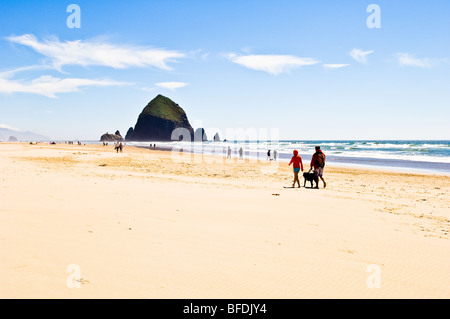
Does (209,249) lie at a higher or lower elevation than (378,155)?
lower

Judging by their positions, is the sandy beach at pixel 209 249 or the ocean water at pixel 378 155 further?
the ocean water at pixel 378 155

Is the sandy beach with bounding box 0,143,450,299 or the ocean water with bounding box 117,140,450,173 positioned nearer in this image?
the sandy beach with bounding box 0,143,450,299

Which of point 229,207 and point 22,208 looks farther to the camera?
point 229,207

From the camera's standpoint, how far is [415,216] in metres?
9.52

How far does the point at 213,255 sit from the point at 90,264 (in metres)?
1.81

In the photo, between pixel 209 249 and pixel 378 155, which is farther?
pixel 378 155

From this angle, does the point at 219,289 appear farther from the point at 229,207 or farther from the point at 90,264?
the point at 229,207
